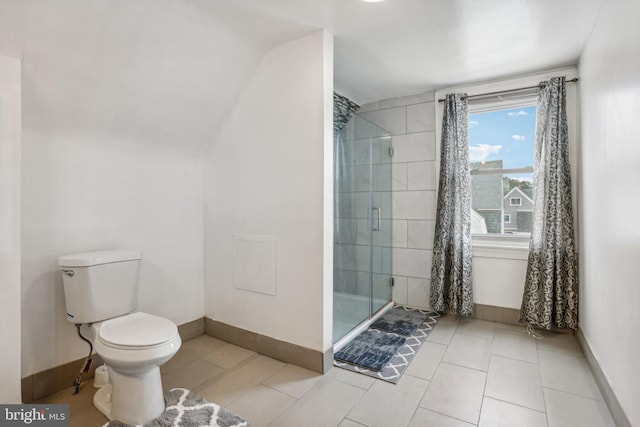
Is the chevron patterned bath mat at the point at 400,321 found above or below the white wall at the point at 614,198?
below

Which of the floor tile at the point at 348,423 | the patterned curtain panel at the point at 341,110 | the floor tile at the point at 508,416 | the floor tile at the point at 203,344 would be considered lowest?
the floor tile at the point at 508,416

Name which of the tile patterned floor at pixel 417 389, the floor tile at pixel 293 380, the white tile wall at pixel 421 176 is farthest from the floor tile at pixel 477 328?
the floor tile at pixel 293 380

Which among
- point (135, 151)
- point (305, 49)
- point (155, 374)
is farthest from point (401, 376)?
point (135, 151)

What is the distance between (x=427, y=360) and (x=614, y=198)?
4.97 feet

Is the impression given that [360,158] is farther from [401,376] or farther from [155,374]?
[155,374]

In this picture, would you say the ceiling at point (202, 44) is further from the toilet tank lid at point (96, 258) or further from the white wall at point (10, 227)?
the toilet tank lid at point (96, 258)

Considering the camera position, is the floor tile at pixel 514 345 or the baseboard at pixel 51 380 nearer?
the baseboard at pixel 51 380

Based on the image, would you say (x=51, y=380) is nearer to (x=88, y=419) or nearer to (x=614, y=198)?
(x=88, y=419)

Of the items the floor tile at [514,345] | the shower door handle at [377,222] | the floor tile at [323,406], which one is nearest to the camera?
the floor tile at [323,406]

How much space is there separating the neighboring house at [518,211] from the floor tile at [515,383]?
4.15ft

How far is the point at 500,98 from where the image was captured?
299cm

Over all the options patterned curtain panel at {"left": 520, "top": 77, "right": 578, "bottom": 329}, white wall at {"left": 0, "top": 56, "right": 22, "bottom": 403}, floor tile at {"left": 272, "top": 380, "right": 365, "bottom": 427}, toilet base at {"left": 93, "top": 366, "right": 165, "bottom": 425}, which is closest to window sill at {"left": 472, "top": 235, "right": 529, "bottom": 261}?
patterned curtain panel at {"left": 520, "top": 77, "right": 578, "bottom": 329}

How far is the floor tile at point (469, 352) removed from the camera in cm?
229

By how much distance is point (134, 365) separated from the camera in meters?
1.57
